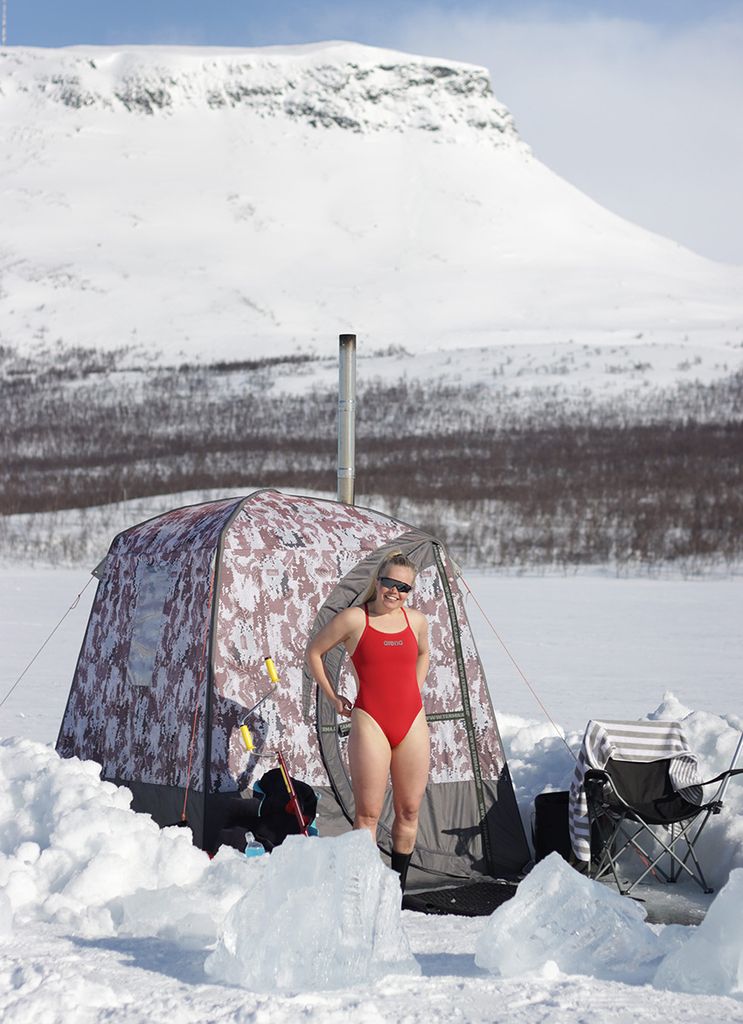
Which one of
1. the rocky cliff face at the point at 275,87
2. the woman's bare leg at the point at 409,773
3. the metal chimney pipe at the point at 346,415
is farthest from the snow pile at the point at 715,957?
the rocky cliff face at the point at 275,87

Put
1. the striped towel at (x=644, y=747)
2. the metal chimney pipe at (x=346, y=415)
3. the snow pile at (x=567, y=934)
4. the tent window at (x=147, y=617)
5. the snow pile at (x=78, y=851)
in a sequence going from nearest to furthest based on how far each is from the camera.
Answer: the snow pile at (x=567, y=934), the snow pile at (x=78, y=851), the striped towel at (x=644, y=747), the tent window at (x=147, y=617), the metal chimney pipe at (x=346, y=415)

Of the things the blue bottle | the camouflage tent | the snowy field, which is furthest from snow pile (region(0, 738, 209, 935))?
the camouflage tent

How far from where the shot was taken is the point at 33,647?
1173 centimetres

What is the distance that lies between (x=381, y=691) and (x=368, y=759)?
250 millimetres

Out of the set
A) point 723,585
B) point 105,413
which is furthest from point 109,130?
point 723,585

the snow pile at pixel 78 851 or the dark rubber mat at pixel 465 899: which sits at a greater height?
the snow pile at pixel 78 851

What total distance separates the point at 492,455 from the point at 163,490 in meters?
8.64

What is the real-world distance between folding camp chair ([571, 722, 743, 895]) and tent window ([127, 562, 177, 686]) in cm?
199

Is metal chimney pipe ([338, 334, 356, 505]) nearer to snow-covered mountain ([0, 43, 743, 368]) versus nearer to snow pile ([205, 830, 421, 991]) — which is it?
snow pile ([205, 830, 421, 991])

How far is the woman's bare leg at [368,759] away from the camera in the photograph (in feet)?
15.3

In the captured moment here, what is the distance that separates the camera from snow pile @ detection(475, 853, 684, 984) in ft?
12.9

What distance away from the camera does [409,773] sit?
4773 mm

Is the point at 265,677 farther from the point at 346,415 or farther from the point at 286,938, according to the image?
the point at 346,415

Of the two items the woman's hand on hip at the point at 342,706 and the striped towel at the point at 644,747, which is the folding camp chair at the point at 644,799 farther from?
the woman's hand on hip at the point at 342,706
